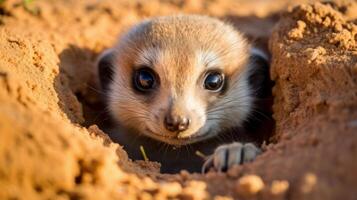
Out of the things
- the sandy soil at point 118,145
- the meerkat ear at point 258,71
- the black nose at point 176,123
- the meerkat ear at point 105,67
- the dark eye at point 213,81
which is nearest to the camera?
the sandy soil at point 118,145

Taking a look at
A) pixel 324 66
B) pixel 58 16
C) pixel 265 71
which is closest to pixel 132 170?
pixel 324 66

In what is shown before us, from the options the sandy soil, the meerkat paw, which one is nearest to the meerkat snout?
the sandy soil

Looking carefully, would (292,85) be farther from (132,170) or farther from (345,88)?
(132,170)

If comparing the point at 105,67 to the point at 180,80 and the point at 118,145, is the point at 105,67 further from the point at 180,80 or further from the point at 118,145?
the point at 118,145

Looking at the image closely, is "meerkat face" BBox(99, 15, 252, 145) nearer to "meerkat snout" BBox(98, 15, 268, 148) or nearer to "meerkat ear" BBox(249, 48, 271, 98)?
"meerkat snout" BBox(98, 15, 268, 148)

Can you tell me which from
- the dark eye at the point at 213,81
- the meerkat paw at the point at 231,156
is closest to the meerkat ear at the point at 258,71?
the dark eye at the point at 213,81

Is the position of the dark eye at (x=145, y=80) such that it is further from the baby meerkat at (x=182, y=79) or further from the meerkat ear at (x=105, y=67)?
the meerkat ear at (x=105, y=67)

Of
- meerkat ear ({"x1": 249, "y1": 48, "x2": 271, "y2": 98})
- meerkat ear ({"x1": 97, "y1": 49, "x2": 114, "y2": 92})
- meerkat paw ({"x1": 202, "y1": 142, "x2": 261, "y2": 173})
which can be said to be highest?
meerkat ear ({"x1": 97, "y1": 49, "x2": 114, "y2": 92})

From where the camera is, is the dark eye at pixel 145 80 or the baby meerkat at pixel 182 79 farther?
the dark eye at pixel 145 80
